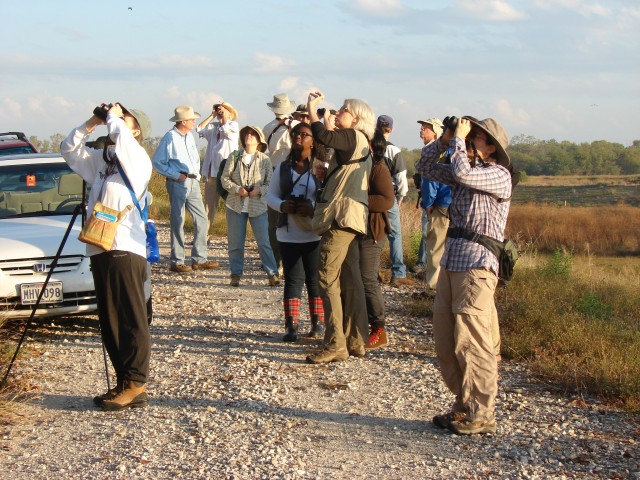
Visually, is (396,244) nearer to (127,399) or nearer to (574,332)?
(574,332)

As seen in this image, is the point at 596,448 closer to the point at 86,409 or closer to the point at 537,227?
the point at 86,409

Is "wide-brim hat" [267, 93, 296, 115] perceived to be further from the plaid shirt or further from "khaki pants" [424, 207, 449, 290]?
the plaid shirt

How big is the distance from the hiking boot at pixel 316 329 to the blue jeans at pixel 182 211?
14.2 feet

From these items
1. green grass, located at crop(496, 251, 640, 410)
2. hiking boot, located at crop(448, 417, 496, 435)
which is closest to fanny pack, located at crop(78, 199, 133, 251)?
hiking boot, located at crop(448, 417, 496, 435)

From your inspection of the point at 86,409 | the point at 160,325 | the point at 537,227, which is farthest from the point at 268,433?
the point at 537,227

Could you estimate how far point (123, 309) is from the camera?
5969 mm

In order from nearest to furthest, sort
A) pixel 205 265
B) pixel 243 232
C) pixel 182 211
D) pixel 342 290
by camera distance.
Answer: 1. pixel 342 290
2. pixel 243 232
3. pixel 182 211
4. pixel 205 265

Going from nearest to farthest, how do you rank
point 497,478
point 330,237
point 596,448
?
point 497,478, point 596,448, point 330,237

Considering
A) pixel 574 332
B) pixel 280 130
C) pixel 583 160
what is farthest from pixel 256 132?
pixel 583 160

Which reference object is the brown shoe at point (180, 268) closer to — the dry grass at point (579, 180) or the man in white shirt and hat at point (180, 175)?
the man in white shirt and hat at point (180, 175)

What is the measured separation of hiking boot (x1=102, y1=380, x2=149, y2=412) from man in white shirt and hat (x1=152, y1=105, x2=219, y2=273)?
6198 millimetres

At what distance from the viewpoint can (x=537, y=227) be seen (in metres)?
39.8

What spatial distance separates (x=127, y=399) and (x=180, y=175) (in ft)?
20.9

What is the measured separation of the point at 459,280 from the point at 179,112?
7.31 m
